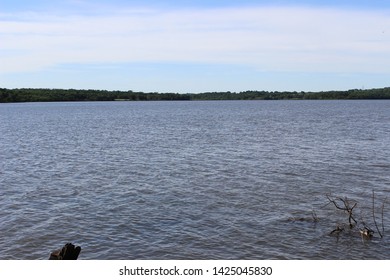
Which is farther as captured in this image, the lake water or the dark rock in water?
the lake water

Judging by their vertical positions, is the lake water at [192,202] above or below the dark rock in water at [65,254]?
below

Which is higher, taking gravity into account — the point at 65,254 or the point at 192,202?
the point at 65,254

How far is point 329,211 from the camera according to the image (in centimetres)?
2469

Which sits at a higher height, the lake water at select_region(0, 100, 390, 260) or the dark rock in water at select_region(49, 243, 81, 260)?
the dark rock in water at select_region(49, 243, 81, 260)

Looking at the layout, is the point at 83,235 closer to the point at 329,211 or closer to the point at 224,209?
the point at 224,209

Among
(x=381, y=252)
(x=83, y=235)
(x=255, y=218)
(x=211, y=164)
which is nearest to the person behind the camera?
(x=381, y=252)

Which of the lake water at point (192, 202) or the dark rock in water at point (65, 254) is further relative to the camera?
the lake water at point (192, 202)

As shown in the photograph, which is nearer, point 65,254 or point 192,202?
point 65,254
